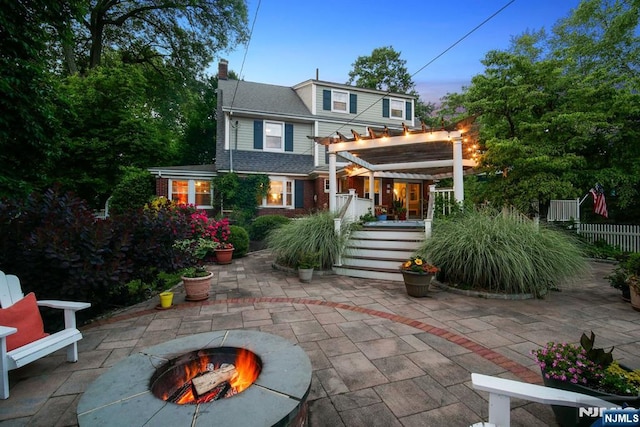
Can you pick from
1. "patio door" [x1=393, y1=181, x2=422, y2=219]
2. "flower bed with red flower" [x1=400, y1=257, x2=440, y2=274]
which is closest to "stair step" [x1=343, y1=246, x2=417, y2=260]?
"flower bed with red flower" [x1=400, y1=257, x2=440, y2=274]

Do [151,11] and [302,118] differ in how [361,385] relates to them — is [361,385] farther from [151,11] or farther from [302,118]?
[151,11]

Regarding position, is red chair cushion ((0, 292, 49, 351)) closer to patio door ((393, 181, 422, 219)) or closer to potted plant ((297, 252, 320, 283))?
potted plant ((297, 252, 320, 283))

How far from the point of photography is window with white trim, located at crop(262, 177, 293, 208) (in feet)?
46.3

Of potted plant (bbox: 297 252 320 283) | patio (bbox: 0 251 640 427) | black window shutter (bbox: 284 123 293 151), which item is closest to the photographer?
patio (bbox: 0 251 640 427)

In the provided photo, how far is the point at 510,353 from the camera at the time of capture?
2.90 m

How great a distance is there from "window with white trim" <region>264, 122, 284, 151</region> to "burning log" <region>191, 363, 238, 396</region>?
13297 mm

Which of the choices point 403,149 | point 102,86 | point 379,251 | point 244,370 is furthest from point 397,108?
point 244,370

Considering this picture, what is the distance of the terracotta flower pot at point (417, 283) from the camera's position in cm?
477

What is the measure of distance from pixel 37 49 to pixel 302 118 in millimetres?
10209

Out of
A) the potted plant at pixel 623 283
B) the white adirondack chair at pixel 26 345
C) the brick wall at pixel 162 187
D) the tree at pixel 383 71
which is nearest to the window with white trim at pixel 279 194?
the brick wall at pixel 162 187

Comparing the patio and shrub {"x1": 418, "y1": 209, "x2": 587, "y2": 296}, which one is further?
shrub {"x1": 418, "y1": 209, "x2": 587, "y2": 296}

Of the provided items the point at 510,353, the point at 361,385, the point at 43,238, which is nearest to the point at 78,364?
the point at 43,238

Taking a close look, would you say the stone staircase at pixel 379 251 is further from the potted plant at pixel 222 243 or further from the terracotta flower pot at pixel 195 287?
the potted plant at pixel 222 243

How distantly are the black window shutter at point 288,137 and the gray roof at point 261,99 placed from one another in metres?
0.64
